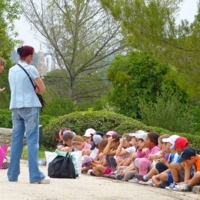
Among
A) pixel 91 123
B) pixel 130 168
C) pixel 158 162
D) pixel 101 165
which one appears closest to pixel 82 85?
pixel 91 123

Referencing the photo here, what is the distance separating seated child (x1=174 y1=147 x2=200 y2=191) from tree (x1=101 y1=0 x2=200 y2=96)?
2.20 m

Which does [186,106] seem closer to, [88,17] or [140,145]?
[140,145]

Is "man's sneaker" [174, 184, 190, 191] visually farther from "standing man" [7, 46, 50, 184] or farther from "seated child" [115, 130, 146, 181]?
"standing man" [7, 46, 50, 184]

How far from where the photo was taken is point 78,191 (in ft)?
27.6

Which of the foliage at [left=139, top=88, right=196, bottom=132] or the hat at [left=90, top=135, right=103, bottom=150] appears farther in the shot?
the foliage at [left=139, top=88, right=196, bottom=132]

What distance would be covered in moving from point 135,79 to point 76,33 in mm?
19435

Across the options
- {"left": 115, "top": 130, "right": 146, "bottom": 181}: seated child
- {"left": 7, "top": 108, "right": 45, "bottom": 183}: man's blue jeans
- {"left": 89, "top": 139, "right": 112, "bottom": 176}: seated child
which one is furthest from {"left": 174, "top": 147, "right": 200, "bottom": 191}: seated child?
{"left": 89, "top": 139, "right": 112, "bottom": 176}: seated child

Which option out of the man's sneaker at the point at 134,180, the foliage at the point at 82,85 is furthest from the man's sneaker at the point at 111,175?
the foliage at the point at 82,85

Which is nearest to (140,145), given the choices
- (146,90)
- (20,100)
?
(20,100)

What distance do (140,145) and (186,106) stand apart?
12899 millimetres

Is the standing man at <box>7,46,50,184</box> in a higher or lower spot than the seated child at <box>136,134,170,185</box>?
higher

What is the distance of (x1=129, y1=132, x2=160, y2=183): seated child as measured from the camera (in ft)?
36.7

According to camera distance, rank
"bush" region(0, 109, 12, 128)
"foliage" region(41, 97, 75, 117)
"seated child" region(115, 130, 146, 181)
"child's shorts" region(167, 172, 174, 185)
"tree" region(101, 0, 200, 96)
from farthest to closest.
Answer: "foliage" region(41, 97, 75, 117) < "bush" region(0, 109, 12, 128) < "tree" region(101, 0, 200, 96) < "seated child" region(115, 130, 146, 181) < "child's shorts" region(167, 172, 174, 185)

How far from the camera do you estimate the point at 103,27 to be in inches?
1825
